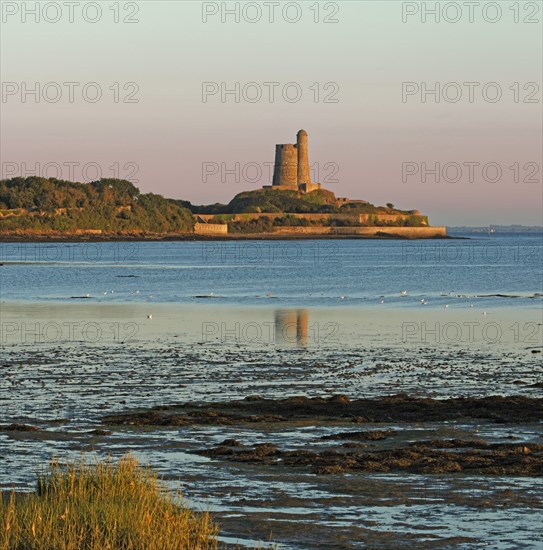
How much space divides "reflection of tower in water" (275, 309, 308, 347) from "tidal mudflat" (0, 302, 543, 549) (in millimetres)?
313

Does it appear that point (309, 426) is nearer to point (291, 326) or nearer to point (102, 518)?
point (102, 518)

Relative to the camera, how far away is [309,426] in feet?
59.6

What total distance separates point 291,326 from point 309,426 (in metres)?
21.4

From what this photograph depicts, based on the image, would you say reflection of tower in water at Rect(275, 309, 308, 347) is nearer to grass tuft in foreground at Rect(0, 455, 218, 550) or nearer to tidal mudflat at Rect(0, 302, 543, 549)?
tidal mudflat at Rect(0, 302, 543, 549)

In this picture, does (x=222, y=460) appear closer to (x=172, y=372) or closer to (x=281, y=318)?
(x=172, y=372)

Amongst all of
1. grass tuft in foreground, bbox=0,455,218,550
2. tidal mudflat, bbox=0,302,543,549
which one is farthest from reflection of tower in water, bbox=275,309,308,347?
grass tuft in foreground, bbox=0,455,218,550

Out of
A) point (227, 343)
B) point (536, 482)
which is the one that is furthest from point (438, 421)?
point (227, 343)

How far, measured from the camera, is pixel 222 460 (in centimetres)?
1533

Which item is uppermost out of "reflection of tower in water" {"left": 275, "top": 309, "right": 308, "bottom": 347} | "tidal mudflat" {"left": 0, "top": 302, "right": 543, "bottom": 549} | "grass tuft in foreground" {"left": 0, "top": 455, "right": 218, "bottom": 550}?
"grass tuft in foreground" {"left": 0, "top": 455, "right": 218, "bottom": 550}

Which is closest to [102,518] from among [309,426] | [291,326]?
[309,426]

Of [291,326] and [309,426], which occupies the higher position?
[309,426]

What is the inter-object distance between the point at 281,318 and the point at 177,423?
83.4 feet

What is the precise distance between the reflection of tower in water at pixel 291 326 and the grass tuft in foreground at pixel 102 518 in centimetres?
2176

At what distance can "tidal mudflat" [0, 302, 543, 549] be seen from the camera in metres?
12.4
